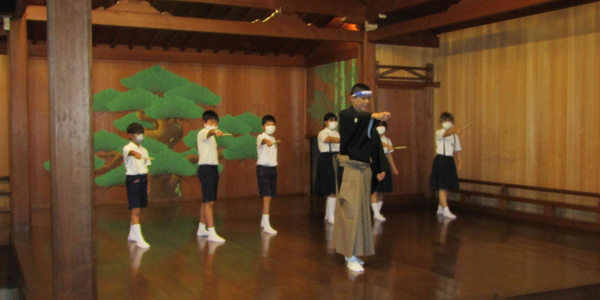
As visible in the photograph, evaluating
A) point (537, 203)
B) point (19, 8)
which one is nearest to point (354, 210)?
point (537, 203)

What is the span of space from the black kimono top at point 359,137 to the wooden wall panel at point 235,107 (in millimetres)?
5102

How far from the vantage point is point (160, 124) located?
29.2 ft

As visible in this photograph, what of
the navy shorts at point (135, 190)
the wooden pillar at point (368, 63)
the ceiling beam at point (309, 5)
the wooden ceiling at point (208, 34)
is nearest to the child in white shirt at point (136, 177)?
the navy shorts at point (135, 190)

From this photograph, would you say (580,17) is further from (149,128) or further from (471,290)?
(149,128)

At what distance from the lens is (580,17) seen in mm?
6484

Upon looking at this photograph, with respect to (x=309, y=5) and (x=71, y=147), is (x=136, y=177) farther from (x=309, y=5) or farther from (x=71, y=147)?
(x=309, y=5)

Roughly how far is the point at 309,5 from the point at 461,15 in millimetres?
2124

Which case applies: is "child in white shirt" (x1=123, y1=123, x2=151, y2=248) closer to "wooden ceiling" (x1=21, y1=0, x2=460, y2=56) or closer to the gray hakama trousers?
the gray hakama trousers

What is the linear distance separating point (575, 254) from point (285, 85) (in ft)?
19.8

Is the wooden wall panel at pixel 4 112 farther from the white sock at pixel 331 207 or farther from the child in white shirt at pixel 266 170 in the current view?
the white sock at pixel 331 207

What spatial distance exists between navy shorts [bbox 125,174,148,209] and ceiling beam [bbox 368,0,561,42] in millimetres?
3924

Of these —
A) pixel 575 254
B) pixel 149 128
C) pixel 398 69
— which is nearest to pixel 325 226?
pixel 575 254

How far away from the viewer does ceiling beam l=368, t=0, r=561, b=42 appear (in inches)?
223


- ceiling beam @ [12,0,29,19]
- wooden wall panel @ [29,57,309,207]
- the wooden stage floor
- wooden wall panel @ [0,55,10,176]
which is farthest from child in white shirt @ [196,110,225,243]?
wooden wall panel @ [0,55,10,176]
